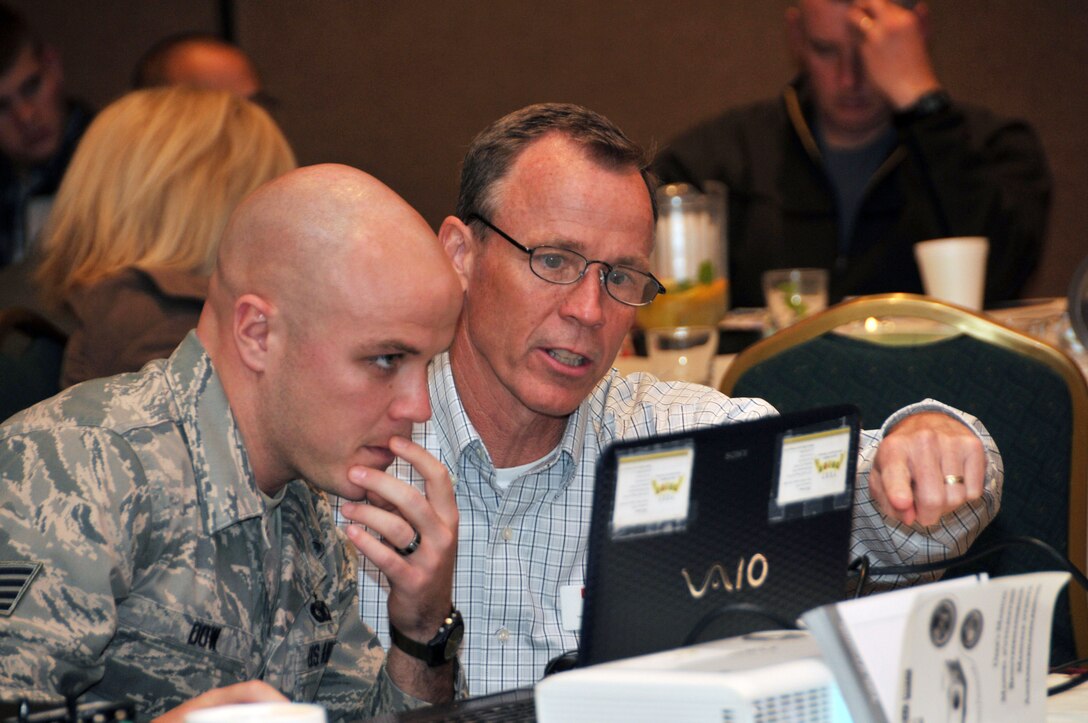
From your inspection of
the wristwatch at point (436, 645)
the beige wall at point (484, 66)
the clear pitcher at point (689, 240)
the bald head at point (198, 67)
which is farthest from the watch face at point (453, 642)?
the beige wall at point (484, 66)

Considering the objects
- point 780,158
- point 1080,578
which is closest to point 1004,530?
point 1080,578

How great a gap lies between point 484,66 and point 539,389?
365 cm

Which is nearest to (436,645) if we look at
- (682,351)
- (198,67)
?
(682,351)

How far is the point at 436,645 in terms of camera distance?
1268 mm

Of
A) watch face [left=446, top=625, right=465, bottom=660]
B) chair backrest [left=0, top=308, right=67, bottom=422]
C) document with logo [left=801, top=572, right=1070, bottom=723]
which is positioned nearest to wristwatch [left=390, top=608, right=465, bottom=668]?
watch face [left=446, top=625, right=465, bottom=660]

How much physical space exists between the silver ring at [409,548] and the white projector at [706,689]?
0.39 meters

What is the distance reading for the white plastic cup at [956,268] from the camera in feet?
8.94

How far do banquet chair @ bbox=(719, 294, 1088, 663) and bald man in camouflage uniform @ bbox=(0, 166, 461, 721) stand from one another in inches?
31.7

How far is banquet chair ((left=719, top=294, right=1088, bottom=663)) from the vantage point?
5.68ft

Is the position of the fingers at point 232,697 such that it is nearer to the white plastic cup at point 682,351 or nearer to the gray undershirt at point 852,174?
the white plastic cup at point 682,351

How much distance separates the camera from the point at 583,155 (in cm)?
161

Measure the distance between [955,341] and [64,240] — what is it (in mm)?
1682

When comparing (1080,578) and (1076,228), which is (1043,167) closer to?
(1076,228)

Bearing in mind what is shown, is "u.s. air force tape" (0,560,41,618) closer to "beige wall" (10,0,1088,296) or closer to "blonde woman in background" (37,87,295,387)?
"blonde woman in background" (37,87,295,387)
